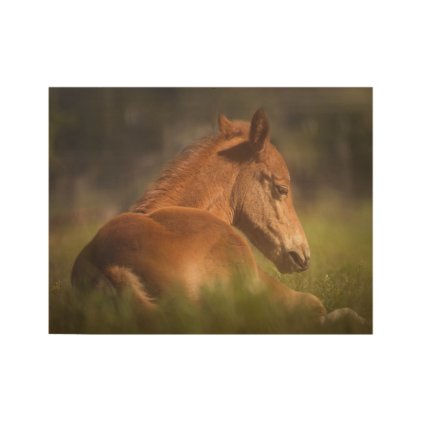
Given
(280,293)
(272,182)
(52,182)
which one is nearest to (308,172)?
(272,182)

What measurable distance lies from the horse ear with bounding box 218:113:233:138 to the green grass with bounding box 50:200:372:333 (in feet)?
2.89

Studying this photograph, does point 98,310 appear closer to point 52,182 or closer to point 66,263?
point 66,263

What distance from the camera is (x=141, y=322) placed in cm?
484

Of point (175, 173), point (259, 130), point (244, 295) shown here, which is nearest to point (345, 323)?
point (244, 295)

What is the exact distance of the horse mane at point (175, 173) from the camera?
5.03m

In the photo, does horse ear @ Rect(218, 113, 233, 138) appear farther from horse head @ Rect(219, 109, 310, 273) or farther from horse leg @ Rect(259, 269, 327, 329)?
horse leg @ Rect(259, 269, 327, 329)

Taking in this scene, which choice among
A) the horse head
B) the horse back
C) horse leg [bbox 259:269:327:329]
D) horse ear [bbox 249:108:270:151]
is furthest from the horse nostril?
horse ear [bbox 249:108:270:151]

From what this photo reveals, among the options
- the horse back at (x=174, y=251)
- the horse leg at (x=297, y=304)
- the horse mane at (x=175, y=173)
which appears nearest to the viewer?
the horse back at (x=174, y=251)

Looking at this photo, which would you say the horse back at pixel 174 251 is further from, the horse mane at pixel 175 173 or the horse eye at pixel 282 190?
the horse eye at pixel 282 190

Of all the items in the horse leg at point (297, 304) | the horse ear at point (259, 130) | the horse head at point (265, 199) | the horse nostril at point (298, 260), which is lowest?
the horse leg at point (297, 304)

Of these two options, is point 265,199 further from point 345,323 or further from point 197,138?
point 345,323

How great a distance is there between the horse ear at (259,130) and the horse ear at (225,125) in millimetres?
169

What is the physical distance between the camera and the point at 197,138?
16.8 ft

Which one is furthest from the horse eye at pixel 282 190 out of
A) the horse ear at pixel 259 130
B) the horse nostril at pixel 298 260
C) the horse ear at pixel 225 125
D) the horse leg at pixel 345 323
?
the horse leg at pixel 345 323
